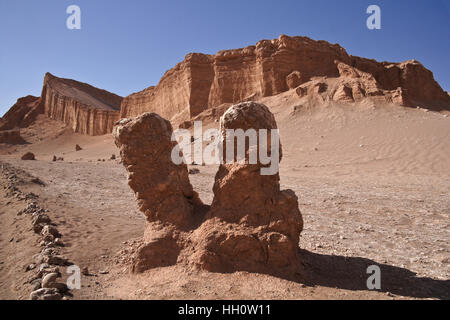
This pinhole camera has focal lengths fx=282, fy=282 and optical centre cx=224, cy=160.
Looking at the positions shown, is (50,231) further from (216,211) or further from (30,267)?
(216,211)

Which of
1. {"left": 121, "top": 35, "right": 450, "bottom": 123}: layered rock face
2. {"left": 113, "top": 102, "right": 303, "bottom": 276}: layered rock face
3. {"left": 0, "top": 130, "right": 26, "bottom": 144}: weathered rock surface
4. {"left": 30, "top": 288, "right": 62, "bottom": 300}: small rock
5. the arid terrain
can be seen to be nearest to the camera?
{"left": 30, "top": 288, "right": 62, "bottom": 300}: small rock

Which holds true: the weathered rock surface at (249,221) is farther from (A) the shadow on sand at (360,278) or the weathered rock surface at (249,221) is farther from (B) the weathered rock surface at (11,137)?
(B) the weathered rock surface at (11,137)

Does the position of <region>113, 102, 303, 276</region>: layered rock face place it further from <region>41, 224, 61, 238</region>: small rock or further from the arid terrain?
<region>41, 224, 61, 238</region>: small rock

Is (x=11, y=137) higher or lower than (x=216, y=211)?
higher

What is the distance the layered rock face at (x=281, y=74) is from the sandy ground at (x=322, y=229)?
11645mm

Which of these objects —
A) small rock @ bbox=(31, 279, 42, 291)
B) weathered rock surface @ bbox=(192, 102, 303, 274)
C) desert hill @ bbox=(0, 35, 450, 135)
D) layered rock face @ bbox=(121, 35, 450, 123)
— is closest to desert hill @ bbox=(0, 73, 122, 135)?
desert hill @ bbox=(0, 35, 450, 135)

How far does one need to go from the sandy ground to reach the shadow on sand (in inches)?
0.5

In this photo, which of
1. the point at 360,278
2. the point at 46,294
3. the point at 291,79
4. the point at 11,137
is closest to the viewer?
the point at 46,294

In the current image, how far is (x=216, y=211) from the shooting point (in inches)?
139

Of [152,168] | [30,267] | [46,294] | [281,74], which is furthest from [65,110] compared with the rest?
[46,294]

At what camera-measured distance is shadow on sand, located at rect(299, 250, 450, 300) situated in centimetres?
297

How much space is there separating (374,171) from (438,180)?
2270 mm

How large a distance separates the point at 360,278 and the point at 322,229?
1989 millimetres

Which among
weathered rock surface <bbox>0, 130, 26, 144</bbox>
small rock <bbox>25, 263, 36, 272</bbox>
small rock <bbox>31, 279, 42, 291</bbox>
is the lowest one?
small rock <bbox>25, 263, 36, 272</bbox>
